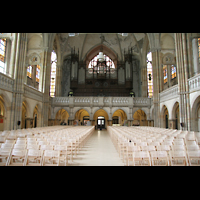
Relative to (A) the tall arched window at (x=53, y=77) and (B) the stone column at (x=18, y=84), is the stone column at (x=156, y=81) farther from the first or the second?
(A) the tall arched window at (x=53, y=77)

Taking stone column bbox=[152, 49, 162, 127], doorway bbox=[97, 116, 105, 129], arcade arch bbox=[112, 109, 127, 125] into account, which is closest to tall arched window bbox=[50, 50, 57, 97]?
doorway bbox=[97, 116, 105, 129]

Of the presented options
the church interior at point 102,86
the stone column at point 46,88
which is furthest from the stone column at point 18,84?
the stone column at point 46,88

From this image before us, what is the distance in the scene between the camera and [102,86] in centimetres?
3127

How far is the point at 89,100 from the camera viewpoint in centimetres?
2589

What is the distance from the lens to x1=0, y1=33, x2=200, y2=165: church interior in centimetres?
1431

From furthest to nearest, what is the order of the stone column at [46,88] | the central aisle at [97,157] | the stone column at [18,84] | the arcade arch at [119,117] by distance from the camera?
the arcade arch at [119,117]
the stone column at [46,88]
the stone column at [18,84]
the central aisle at [97,157]

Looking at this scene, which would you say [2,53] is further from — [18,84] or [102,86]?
[102,86]

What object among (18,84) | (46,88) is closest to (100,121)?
(46,88)

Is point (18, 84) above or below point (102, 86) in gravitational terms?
below

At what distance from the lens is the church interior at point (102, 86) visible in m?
14.3

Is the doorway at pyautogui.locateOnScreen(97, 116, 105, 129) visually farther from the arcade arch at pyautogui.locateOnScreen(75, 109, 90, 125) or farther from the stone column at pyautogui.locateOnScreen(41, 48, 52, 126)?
the stone column at pyautogui.locateOnScreen(41, 48, 52, 126)

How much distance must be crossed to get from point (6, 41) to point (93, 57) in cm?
2006

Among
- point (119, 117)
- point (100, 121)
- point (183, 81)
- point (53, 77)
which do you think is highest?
point (53, 77)
